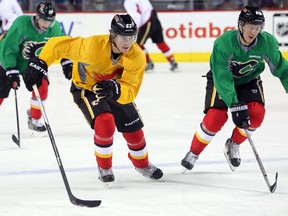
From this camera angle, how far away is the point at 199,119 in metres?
7.45

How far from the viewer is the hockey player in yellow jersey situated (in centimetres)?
445

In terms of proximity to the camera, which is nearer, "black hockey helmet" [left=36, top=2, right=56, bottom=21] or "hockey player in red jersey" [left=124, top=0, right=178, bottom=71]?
"black hockey helmet" [left=36, top=2, right=56, bottom=21]

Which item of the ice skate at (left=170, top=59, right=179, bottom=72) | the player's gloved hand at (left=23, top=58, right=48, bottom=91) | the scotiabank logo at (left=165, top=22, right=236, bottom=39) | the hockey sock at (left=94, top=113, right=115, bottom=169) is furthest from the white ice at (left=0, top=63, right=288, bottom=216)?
the scotiabank logo at (left=165, top=22, right=236, bottom=39)

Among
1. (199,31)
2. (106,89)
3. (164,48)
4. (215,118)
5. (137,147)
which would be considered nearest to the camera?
(106,89)

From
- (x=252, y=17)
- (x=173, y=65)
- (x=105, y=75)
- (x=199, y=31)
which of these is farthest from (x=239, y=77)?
(x=199, y=31)

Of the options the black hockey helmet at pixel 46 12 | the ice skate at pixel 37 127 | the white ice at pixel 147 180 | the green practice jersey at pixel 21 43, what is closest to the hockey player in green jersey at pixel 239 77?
the white ice at pixel 147 180

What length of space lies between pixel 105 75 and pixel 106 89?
11.8 inches

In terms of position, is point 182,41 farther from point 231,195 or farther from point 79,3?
point 231,195

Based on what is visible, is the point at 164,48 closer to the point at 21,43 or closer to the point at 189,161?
the point at 21,43

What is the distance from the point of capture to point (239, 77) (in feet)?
16.4

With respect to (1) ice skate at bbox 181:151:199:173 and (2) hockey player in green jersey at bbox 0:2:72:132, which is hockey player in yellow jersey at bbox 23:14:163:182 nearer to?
(1) ice skate at bbox 181:151:199:173

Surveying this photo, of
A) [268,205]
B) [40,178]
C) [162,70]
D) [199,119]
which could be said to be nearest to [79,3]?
[162,70]

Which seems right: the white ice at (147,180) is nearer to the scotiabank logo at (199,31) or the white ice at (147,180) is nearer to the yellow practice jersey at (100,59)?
the yellow practice jersey at (100,59)

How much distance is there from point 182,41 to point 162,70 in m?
0.56
